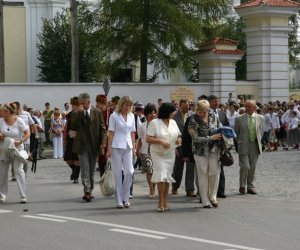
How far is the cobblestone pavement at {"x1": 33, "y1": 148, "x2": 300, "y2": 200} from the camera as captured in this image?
16.9 m

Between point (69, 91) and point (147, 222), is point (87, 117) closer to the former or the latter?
point (147, 222)

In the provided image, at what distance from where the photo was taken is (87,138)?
15.2 metres

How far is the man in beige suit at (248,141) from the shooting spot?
16.3 meters

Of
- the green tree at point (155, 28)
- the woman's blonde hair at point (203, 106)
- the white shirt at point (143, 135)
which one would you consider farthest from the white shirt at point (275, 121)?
the woman's blonde hair at point (203, 106)

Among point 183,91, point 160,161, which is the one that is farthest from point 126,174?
point 183,91

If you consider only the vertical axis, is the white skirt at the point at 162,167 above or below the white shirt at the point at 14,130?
below

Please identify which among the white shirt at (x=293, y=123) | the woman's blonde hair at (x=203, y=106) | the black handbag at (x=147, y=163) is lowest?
the black handbag at (x=147, y=163)

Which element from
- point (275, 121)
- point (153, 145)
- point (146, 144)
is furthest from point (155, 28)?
point (153, 145)

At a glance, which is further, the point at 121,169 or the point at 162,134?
the point at 121,169

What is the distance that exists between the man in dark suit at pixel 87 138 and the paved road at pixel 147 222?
0.46 meters

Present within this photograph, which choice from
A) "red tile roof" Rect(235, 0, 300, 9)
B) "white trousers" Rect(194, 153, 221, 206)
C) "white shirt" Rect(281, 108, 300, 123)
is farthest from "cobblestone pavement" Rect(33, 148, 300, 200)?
"red tile roof" Rect(235, 0, 300, 9)

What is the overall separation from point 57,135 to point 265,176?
402 inches

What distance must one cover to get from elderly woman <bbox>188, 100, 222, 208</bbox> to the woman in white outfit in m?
14.3

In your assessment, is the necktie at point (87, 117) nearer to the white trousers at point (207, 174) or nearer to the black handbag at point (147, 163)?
the black handbag at point (147, 163)
